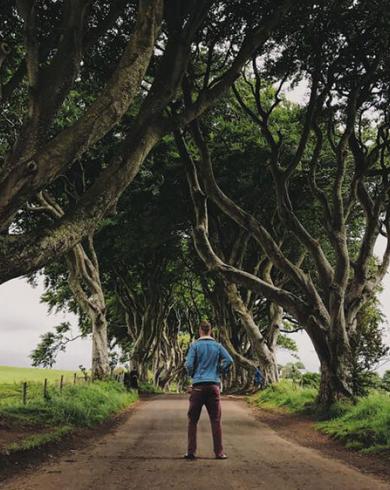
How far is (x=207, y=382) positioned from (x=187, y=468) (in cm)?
138

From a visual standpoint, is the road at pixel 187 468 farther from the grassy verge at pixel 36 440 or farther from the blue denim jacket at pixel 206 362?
the blue denim jacket at pixel 206 362

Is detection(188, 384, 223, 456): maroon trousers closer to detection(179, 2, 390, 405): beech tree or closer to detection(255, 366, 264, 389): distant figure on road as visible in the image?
detection(179, 2, 390, 405): beech tree

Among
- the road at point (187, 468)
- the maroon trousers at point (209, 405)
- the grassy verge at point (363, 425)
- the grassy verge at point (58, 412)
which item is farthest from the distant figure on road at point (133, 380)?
the maroon trousers at point (209, 405)

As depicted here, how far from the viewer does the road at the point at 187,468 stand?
6.14 m

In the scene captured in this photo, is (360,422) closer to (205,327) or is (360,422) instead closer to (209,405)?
(209,405)

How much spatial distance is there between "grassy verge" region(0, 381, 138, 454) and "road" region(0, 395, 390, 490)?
69 cm

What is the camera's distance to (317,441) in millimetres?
11109

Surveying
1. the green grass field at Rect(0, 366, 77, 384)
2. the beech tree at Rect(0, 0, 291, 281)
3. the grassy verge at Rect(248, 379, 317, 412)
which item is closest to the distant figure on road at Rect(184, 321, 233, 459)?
the beech tree at Rect(0, 0, 291, 281)

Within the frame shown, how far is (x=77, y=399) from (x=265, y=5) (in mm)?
10778

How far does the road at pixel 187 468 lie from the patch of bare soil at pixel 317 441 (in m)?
0.35

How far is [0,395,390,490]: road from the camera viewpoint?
242 inches

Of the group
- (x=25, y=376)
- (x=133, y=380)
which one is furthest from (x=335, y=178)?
(x=25, y=376)

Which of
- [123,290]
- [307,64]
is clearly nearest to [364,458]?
[307,64]

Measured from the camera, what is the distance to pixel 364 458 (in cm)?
889
